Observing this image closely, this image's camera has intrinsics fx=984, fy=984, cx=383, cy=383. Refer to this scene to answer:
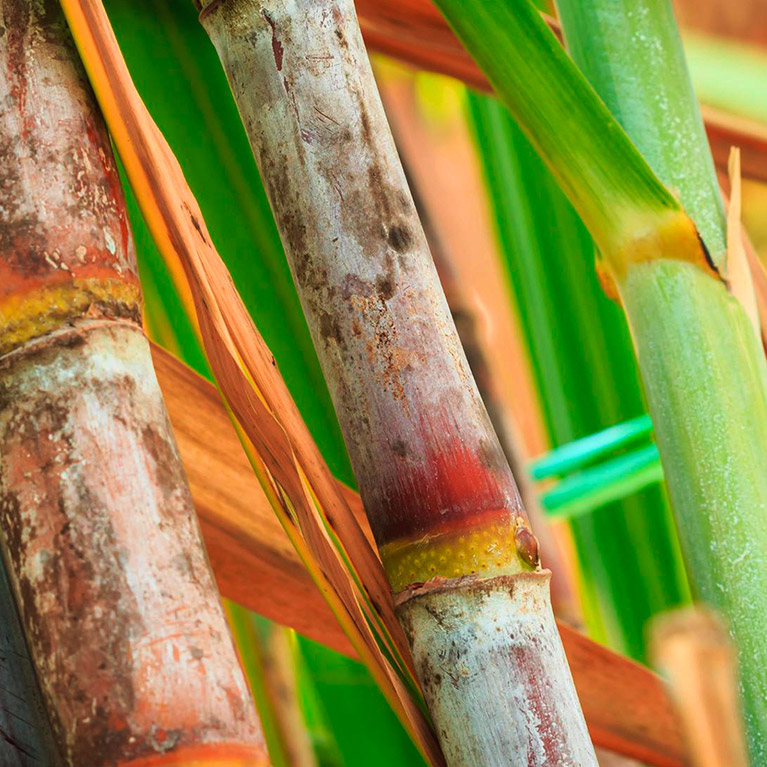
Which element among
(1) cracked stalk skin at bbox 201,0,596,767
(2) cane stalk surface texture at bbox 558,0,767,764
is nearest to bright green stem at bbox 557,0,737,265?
(2) cane stalk surface texture at bbox 558,0,767,764

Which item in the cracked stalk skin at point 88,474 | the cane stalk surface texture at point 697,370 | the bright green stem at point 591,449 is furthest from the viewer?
the bright green stem at point 591,449

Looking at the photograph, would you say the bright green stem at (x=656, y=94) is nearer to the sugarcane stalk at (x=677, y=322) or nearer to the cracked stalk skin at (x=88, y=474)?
the sugarcane stalk at (x=677, y=322)

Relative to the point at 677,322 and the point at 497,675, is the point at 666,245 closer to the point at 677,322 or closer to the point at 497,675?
the point at 677,322

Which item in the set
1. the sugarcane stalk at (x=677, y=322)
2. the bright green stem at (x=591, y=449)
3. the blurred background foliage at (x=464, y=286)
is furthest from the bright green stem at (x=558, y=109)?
the bright green stem at (x=591, y=449)

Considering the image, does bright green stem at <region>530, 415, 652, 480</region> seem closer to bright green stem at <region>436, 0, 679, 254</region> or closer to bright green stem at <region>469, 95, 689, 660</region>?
bright green stem at <region>469, 95, 689, 660</region>

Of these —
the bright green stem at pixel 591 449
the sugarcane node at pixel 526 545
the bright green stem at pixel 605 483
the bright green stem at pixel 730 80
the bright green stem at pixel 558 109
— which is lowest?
the sugarcane node at pixel 526 545

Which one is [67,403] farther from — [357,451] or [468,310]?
[468,310]
